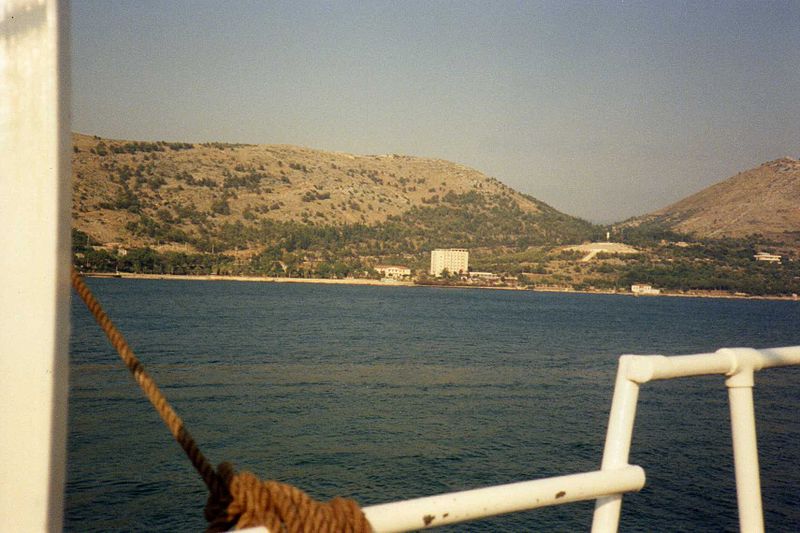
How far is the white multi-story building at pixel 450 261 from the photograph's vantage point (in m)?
109

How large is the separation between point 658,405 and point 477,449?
10936mm

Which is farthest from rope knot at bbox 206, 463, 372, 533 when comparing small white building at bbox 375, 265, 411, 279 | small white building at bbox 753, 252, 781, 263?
small white building at bbox 753, 252, 781, 263

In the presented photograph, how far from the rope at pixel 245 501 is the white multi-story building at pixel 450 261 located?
108m

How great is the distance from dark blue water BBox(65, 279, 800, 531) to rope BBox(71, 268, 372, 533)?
1423cm

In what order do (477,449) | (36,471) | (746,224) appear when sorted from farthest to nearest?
(746,224) → (477,449) → (36,471)

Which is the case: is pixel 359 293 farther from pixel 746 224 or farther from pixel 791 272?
pixel 746 224

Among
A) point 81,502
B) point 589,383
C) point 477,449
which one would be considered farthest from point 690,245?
point 81,502

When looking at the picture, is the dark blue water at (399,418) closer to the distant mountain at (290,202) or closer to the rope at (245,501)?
the rope at (245,501)

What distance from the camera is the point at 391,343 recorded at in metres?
50.6

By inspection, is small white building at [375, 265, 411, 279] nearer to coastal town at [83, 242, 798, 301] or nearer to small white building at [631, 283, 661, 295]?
coastal town at [83, 242, 798, 301]

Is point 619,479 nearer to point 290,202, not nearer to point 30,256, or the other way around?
point 30,256

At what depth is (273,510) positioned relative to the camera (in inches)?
33.4

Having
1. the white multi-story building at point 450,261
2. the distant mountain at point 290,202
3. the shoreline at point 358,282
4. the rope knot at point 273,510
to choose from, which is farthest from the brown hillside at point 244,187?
the rope knot at point 273,510

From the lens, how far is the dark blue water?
1750 centimetres
